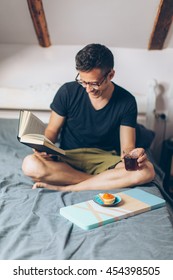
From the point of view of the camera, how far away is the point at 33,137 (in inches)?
68.2

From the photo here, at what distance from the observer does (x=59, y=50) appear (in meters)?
2.84

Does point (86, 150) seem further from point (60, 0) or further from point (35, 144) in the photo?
point (60, 0)

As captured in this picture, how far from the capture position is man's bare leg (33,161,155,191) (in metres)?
1.82

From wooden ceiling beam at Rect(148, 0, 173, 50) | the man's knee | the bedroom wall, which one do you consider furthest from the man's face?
the bedroom wall

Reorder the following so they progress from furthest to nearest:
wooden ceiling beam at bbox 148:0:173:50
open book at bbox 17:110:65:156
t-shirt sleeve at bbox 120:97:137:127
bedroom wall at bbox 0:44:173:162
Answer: bedroom wall at bbox 0:44:173:162, wooden ceiling beam at bbox 148:0:173:50, t-shirt sleeve at bbox 120:97:137:127, open book at bbox 17:110:65:156

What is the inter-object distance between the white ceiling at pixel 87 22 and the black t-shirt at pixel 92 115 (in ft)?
2.34

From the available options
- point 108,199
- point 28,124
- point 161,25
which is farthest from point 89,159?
point 161,25

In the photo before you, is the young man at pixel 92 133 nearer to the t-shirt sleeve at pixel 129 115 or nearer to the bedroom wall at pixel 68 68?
the t-shirt sleeve at pixel 129 115

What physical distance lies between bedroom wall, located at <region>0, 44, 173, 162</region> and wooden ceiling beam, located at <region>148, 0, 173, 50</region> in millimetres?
85

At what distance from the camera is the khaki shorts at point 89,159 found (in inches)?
81.4

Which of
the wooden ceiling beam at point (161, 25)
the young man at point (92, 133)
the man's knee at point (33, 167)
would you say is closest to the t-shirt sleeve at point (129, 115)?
the young man at point (92, 133)

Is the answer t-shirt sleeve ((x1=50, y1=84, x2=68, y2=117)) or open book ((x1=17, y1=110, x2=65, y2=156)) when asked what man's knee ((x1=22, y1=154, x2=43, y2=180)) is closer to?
open book ((x1=17, y1=110, x2=65, y2=156))

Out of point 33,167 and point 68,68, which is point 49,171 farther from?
point 68,68
